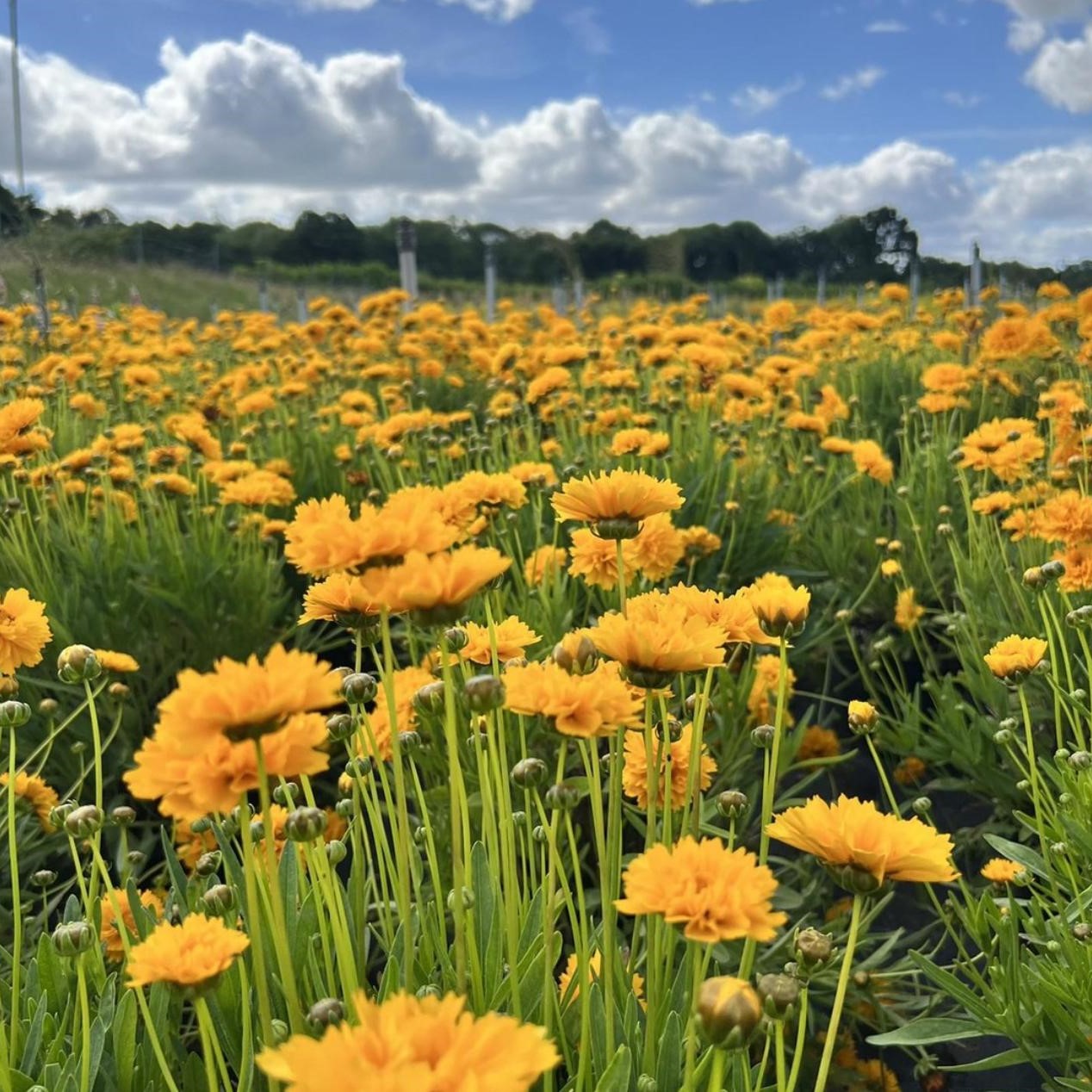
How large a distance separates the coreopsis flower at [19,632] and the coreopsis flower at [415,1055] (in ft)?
2.60

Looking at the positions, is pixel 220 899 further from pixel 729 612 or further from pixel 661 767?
pixel 729 612

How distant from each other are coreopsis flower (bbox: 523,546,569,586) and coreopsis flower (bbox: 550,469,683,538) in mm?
1089

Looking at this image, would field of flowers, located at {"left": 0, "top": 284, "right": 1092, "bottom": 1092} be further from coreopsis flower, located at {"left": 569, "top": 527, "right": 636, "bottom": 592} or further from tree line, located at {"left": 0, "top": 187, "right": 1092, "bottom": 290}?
tree line, located at {"left": 0, "top": 187, "right": 1092, "bottom": 290}

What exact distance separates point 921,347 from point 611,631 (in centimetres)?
605

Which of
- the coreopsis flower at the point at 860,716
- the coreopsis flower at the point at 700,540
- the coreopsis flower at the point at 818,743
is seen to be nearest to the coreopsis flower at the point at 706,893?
the coreopsis flower at the point at 860,716

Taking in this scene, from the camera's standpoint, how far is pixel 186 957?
2.46ft

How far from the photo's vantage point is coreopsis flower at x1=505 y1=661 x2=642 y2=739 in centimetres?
84

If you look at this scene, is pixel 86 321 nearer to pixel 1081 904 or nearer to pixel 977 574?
pixel 977 574

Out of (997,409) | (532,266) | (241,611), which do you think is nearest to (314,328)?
(241,611)

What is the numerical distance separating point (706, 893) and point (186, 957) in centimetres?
38

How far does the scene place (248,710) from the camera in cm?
63

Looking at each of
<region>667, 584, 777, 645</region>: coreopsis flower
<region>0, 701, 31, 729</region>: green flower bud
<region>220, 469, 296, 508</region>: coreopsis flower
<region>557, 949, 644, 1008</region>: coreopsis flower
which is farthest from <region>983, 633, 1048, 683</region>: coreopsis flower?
<region>220, 469, 296, 508</region>: coreopsis flower

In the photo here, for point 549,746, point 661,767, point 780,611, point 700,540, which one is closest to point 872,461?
point 700,540

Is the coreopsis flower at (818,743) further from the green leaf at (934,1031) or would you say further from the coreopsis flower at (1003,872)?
the green leaf at (934,1031)
